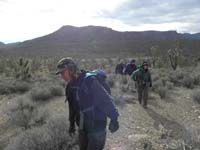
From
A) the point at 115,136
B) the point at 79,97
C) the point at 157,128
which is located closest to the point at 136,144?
the point at 115,136

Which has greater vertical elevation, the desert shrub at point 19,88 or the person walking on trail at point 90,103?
Result: the person walking on trail at point 90,103

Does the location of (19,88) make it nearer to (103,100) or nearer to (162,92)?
(162,92)

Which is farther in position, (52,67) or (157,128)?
(52,67)

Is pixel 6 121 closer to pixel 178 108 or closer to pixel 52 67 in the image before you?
pixel 178 108

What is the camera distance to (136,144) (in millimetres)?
8125

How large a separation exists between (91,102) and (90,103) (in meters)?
0.02

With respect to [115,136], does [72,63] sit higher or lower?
higher

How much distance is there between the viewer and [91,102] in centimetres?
507

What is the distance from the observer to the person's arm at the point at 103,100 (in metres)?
4.94

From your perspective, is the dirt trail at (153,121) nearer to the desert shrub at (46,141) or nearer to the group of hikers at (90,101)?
the desert shrub at (46,141)

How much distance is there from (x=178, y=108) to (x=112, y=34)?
10159 cm

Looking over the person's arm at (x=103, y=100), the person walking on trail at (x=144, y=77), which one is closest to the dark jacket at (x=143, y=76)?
the person walking on trail at (x=144, y=77)

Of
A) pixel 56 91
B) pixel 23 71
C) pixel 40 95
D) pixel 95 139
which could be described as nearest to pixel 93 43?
pixel 23 71

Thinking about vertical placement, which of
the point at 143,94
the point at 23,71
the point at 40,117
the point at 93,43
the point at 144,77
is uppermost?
the point at 144,77
